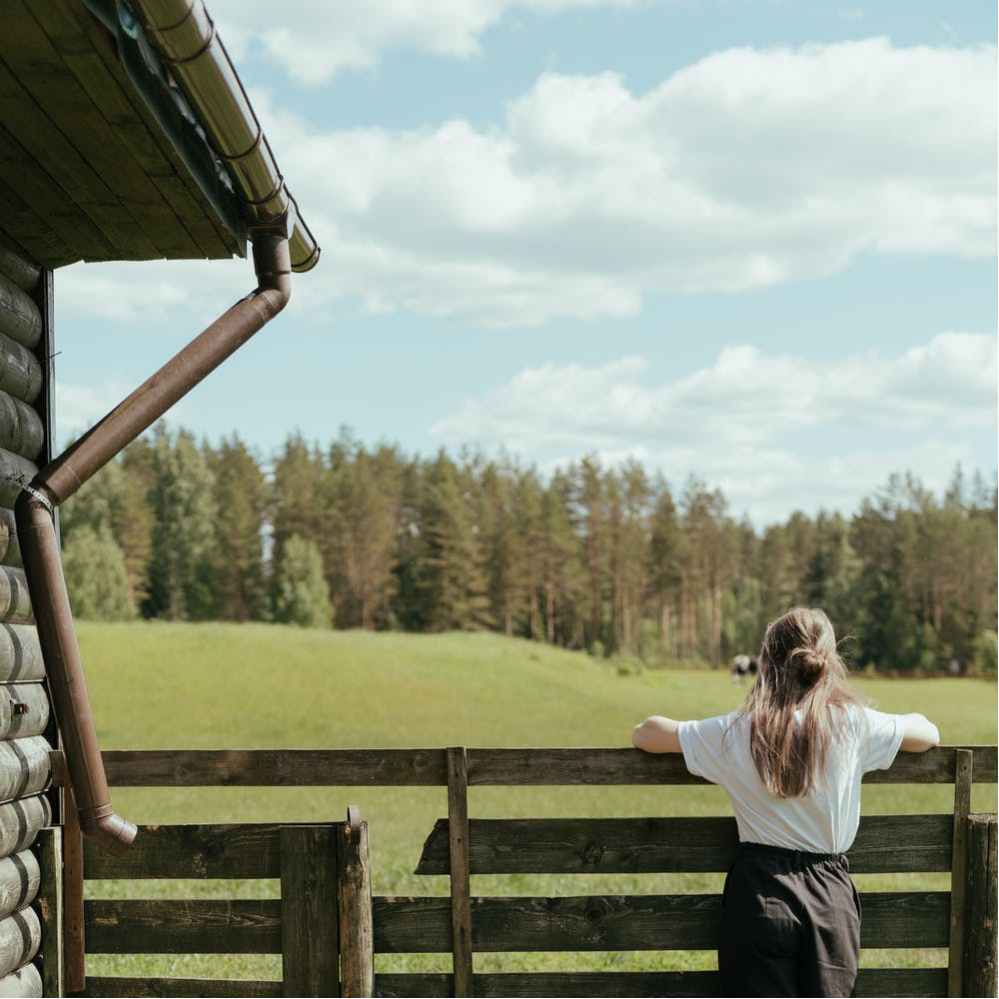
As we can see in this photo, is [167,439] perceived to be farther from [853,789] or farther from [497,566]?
[853,789]

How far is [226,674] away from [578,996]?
112 ft

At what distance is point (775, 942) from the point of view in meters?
4.12

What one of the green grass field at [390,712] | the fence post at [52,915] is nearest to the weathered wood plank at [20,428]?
the fence post at [52,915]

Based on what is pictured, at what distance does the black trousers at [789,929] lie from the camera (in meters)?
4.13

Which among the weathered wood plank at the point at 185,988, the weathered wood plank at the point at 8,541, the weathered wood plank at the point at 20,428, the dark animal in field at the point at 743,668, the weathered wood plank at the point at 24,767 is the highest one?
the weathered wood plank at the point at 20,428

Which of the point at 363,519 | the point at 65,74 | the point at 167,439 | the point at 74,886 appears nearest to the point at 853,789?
the point at 74,886

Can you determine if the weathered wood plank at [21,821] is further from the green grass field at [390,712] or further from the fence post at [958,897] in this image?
the green grass field at [390,712]

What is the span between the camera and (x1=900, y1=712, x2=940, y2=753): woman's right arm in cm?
477

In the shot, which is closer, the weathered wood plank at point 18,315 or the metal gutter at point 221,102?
the metal gutter at point 221,102

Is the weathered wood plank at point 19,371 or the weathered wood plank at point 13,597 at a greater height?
the weathered wood plank at point 19,371

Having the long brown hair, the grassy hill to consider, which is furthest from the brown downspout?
the grassy hill

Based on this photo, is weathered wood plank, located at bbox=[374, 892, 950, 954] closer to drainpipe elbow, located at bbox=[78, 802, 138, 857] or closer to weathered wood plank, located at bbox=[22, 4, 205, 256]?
drainpipe elbow, located at bbox=[78, 802, 138, 857]

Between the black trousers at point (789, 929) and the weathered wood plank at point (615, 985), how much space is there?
0.90 meters

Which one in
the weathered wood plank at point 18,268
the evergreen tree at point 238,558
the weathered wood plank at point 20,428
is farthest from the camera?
the evergreen tree at point 238,558
